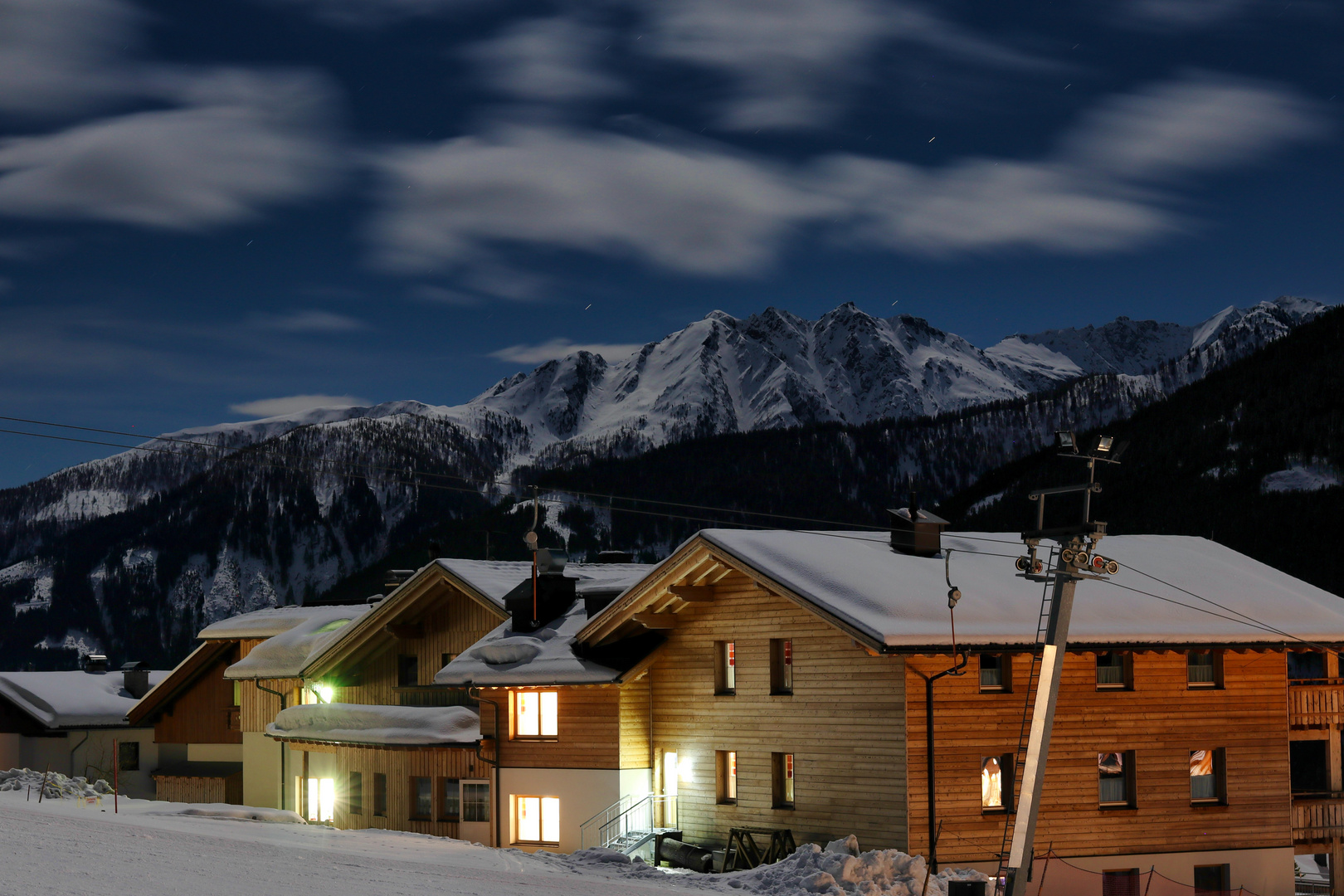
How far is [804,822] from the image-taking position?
98.0 ft

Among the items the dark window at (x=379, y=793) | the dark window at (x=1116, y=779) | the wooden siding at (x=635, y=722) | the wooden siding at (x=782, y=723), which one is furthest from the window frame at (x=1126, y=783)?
the dark window at (x=379, y=793)

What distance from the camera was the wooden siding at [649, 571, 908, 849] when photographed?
28453 mm

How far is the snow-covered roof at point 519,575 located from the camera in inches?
1521

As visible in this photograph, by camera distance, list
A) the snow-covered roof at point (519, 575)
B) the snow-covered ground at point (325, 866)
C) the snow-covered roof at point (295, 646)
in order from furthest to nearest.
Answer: the snow-covered roof at point (295, 646) < the snow-covered roof at point (519, 575) < the snow-covered ground at point (325, 866)

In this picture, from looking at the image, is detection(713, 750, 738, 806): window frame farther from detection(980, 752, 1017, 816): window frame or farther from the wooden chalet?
detection(980, 752, 1017, 816): window frame

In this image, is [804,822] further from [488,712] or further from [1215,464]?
[1215,464]

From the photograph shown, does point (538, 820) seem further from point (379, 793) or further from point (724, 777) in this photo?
point (379, 793)

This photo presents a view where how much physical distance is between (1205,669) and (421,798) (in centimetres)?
2144

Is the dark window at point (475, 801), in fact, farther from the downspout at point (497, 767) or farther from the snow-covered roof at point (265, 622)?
the snow-covered roof at point (265, 622)

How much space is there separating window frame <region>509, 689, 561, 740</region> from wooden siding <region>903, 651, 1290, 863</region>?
10767 millimetres

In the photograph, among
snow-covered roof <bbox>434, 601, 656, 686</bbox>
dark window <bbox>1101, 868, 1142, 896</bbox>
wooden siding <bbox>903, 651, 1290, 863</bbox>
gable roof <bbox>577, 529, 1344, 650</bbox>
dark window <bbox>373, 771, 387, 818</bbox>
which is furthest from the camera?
dark window <bbox>373, 771, 387, 818</bbox>

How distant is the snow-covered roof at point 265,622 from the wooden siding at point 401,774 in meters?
9.38

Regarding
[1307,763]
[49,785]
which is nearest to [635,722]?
[49,785]

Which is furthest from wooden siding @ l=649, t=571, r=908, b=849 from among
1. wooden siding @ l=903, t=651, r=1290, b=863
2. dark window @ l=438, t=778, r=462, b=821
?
dark window @ l=438, t=778, r=462, b=821
